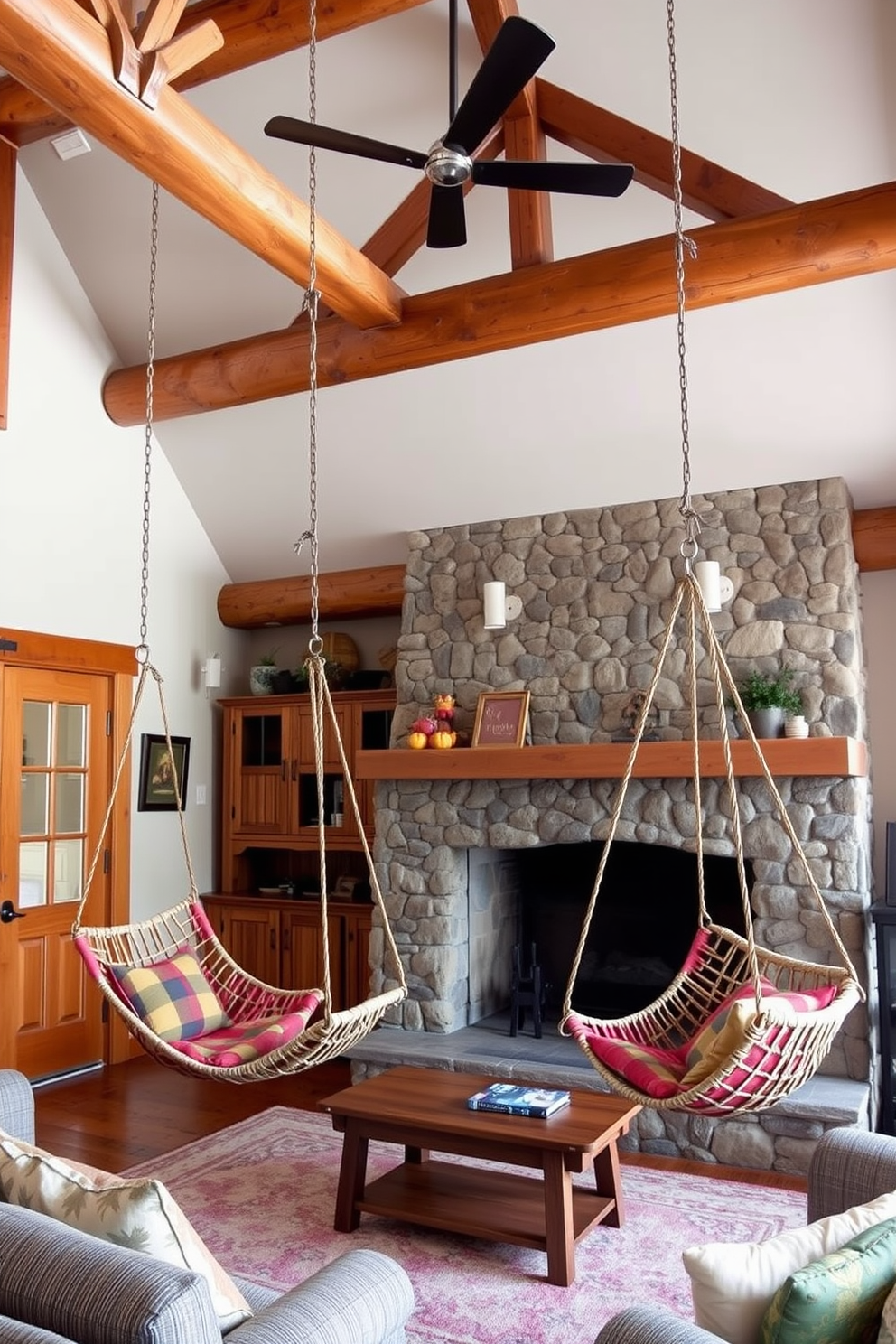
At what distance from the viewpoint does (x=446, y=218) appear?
335 cm

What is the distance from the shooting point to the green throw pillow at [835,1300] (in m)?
1.64

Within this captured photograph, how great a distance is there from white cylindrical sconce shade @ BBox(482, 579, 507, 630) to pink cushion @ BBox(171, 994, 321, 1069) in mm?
2389

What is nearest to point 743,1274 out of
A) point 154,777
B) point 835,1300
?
point 835,1300

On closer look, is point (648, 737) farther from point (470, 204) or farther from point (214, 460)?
point (214, 460)

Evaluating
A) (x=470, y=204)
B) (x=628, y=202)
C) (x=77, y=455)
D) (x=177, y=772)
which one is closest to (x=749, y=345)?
(x=628, y=202)

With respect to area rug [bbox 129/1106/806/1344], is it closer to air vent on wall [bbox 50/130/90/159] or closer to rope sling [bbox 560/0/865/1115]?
rope sling [bbox 560/0/865/1115]

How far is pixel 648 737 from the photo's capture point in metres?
5.13

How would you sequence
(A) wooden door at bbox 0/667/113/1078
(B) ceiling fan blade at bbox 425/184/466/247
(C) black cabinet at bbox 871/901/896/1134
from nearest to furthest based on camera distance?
1. (B) ceiling fan blade at bbox 425/184/466/247
2. (C) black cabinet at bbox 871/901/896/1134
3. (A) wooden door at bbox 0/667/113/1078

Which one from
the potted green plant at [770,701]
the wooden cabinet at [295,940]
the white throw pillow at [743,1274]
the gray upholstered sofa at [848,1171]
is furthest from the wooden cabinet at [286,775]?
the white throw pillow at [743,1274]

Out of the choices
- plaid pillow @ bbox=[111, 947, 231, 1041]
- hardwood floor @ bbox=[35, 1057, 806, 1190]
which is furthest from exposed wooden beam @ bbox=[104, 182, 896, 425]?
hardwood floor @ bbox=[35, 1057, 806, 1190]

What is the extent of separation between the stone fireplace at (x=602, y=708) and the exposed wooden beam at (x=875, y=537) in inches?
5.1

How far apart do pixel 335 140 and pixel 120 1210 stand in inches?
106

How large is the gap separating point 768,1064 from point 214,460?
15.4ft

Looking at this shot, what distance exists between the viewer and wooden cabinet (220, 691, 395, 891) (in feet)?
20.5
